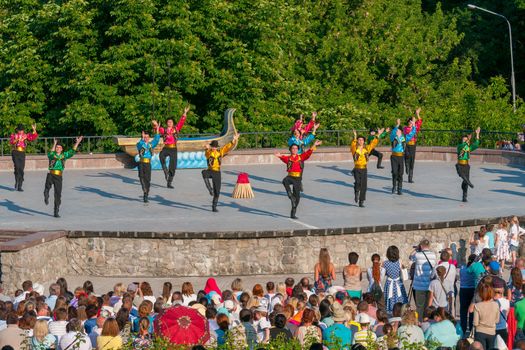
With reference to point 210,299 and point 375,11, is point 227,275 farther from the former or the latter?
point 375,11

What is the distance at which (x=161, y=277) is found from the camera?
27.4m

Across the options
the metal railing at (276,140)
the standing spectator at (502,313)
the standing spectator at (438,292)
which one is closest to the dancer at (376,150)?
the metal railing at (276,140)

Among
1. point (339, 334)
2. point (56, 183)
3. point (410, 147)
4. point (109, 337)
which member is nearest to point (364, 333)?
point (339, 334)

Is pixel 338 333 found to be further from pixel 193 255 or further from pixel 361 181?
pixel 361 181

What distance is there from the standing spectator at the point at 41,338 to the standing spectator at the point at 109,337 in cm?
64

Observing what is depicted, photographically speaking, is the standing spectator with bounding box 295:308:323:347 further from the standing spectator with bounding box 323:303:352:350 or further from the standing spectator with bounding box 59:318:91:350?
the standing spectator with bounding box 59:318:91:350

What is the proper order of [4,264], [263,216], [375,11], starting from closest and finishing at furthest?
1. [4,264]
2. [263,216]
3. [375,11]

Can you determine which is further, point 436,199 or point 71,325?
point 436,199

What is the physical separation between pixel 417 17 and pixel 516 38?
8.61 metres

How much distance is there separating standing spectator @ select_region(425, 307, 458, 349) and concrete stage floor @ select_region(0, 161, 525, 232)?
1206 cm

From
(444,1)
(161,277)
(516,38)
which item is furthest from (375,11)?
(161,277)

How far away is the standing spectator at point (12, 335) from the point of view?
1620cm

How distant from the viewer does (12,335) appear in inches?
643

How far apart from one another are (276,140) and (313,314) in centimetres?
2731
